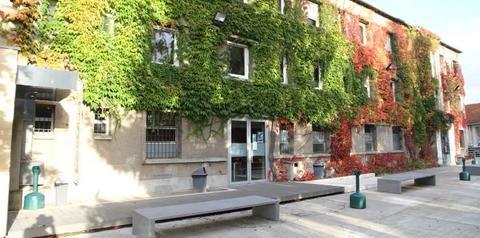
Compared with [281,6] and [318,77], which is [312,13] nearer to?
[281,6]

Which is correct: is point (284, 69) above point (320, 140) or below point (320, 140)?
above

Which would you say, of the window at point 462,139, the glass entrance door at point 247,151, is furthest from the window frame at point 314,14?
the window at point 462,139

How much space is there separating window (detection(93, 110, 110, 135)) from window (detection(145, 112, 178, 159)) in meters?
1.31

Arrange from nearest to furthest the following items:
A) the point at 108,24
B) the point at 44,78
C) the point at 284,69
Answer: the point at 44,78 → the point at 108,24 → the point at 284,69

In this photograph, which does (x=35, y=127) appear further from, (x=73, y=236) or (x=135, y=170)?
(x=73, y=236)

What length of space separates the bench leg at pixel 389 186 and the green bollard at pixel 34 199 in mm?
10162

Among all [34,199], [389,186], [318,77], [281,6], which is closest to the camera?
[34,199]

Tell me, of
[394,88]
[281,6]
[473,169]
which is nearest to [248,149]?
[281,6]

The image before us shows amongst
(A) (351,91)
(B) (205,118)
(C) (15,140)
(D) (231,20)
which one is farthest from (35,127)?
(A) (351,91)

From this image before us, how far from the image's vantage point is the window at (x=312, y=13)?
17.3 meters

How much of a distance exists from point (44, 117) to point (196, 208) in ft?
18.0

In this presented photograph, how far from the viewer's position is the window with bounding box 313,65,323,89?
17097mm

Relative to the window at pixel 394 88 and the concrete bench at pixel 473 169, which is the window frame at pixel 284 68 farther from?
the window at pixel 394 88

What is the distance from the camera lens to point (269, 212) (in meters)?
7.93
